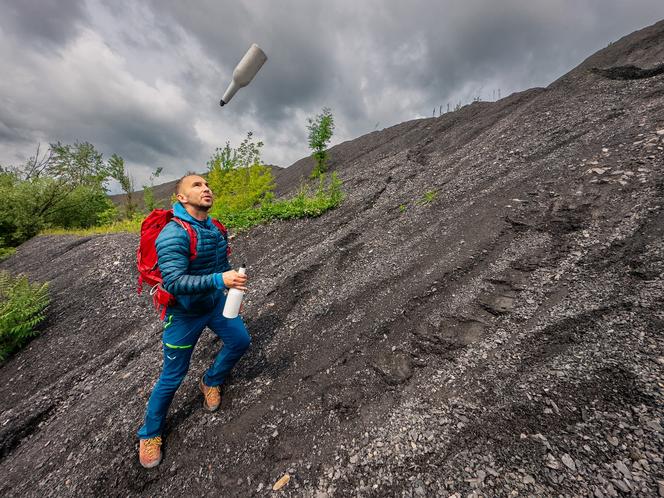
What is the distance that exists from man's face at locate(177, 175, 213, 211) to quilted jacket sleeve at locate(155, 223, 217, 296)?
334 millimetres

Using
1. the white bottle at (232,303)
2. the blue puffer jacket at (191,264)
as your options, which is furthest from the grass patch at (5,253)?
the white bottle at (232,303)

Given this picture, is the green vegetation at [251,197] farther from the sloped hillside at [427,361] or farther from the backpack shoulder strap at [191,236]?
the backpack shoulder strap at [191,236]

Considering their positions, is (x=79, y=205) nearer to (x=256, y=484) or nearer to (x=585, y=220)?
(x=256, y=484)

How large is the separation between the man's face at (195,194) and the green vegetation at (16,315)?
5.74 m

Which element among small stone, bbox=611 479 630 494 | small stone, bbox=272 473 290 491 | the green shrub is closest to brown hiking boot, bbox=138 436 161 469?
small stone, bbox=272 473 290 491

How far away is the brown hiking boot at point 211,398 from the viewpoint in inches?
131

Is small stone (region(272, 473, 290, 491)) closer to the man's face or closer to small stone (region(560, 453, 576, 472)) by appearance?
small stone (region(560, 453, 576, 472))

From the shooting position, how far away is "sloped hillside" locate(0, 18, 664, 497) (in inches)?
91.7

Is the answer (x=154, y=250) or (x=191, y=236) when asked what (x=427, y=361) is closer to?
(x=191, y=236)

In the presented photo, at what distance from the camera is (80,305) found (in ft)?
23.1

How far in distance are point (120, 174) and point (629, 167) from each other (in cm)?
3037

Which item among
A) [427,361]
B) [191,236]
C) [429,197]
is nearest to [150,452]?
[191,236]

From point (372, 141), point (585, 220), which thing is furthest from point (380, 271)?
point (372, 141)

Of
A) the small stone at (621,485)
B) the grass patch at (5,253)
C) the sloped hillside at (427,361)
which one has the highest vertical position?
the grass patch at (5,253)
